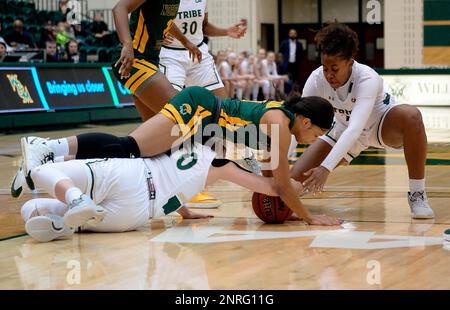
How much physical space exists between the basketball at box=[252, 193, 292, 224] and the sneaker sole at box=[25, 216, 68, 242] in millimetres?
1189

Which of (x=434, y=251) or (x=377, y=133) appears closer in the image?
(x=434, y=251)

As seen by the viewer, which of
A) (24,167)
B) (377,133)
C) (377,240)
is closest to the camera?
Result: (377,240)

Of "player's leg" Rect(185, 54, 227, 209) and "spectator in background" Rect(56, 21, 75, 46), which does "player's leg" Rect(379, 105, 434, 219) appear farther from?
"spectator in background" Rect(56, 21, 75, 46)

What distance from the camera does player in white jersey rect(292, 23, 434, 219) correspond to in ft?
16.8

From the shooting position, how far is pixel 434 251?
417 cm

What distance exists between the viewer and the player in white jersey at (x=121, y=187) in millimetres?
4434

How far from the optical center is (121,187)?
15.2 feet

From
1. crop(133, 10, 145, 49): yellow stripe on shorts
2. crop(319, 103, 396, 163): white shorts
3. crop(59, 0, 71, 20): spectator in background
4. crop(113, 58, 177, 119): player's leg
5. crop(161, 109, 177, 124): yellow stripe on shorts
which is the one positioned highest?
crop(59, 0, 71, 20): spectator in background

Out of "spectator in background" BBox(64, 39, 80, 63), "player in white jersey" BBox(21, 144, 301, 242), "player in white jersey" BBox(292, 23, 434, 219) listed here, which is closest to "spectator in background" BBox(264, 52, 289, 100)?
"spectator in background" BBox(64, 39, 80, 63)

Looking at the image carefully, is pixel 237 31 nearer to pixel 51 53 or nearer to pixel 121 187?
pixel 121 187

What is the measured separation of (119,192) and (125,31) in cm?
136
